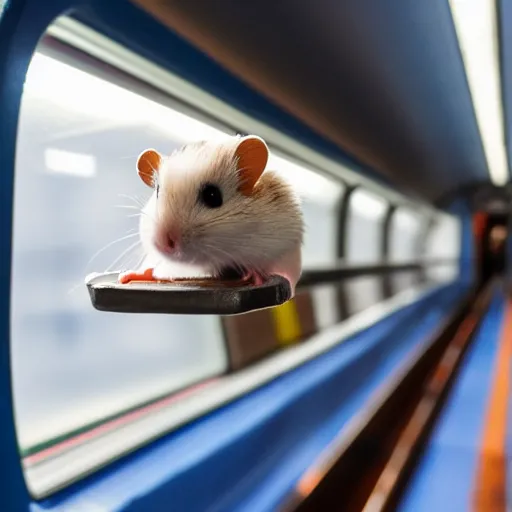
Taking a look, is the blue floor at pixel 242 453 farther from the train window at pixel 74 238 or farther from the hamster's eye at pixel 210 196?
the hamster's eye at pixel 210 196

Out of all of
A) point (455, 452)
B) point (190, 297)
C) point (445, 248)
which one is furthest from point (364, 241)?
point (445, 248)

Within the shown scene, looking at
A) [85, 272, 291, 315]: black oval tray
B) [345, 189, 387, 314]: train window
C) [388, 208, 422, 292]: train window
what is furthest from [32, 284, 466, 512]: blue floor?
[388, 208, 422, 292]: train window

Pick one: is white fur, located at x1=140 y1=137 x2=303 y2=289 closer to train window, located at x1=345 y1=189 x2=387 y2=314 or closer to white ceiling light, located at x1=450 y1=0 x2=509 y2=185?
white ceiling light, located at x1=450 y1=0 x2=509 y2=185

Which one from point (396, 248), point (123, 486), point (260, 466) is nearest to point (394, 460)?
point (260, 466)

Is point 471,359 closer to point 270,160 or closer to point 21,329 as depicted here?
point 21,329

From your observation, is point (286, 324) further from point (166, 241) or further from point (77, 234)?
point (166, 241)
